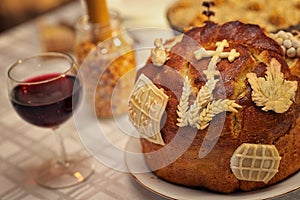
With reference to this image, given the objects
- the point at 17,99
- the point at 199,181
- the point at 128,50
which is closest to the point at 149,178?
the point at 199,181

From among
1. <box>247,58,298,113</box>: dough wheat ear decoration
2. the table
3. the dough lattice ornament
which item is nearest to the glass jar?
the table

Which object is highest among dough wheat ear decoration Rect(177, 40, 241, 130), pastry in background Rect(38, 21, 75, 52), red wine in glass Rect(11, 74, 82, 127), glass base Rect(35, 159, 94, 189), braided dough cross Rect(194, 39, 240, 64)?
braided dough cross Rect(194, 39, 240, 64)

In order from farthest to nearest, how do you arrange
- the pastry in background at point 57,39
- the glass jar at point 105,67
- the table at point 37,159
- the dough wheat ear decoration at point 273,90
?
the pastry in background at point 57,39
the glass jar at point 105,67
the table at point 37,159
the dough wheat ear decoration at point 273,90

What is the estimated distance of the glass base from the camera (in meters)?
1.19

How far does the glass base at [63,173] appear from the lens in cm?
119

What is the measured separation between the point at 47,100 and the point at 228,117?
398 mm

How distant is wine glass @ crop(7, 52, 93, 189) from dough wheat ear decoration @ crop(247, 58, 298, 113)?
1.35ft

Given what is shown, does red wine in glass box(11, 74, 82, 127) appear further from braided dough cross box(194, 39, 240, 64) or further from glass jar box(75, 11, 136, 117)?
braided dough cross box(194, 39, 240, 64)

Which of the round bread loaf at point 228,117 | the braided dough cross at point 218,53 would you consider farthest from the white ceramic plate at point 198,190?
the braided dough cross at point 218,53

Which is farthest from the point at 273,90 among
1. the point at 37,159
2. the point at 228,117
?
the point at 37,159

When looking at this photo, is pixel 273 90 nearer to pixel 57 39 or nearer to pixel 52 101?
pixel 52 101

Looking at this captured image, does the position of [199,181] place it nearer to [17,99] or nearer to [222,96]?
[222,96]

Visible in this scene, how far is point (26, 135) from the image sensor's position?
137cm

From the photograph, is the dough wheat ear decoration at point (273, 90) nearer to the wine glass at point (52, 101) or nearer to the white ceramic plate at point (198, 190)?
the white ceramic plate at point (198, 190)
